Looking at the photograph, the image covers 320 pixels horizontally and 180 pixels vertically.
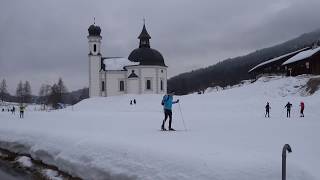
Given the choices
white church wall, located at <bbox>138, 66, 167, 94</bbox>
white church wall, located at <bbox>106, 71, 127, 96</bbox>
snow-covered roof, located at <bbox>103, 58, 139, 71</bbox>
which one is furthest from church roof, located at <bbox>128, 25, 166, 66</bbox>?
white church wall, located at <bbox>106, 71, 127, 96</bbox>

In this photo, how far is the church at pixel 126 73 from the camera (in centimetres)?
8362

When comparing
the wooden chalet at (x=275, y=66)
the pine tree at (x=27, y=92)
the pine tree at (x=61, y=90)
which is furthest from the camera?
the pine tree at (x=27, y=92)

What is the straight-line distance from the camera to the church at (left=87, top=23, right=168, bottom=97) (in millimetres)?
83625

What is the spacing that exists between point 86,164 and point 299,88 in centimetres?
5019

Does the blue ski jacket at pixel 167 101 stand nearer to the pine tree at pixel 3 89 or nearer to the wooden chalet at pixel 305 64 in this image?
the wooden chalet at pixel 305 64

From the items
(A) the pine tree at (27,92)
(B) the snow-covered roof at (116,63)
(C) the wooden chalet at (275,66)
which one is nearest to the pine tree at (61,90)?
(A) the pine tree at (27,92)

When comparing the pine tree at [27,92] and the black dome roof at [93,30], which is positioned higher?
the black dome roof at [93,30]

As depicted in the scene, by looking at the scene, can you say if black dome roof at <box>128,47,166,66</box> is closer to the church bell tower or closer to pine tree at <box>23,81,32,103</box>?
the church bell tower

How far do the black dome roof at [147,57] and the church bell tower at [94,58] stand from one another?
278 inches

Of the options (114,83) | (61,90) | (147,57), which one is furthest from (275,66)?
(61,90)

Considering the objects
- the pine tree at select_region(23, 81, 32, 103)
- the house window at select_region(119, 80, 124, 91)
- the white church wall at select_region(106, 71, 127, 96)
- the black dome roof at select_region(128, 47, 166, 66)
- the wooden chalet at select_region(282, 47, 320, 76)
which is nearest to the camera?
the wooden chalet at select_region(282, 47, 320, 76)

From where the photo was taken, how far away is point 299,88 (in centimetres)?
5659

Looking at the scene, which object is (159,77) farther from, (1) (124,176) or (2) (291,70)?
(1) (124,176)

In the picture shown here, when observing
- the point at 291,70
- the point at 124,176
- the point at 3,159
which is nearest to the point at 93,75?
the point at 291,70
